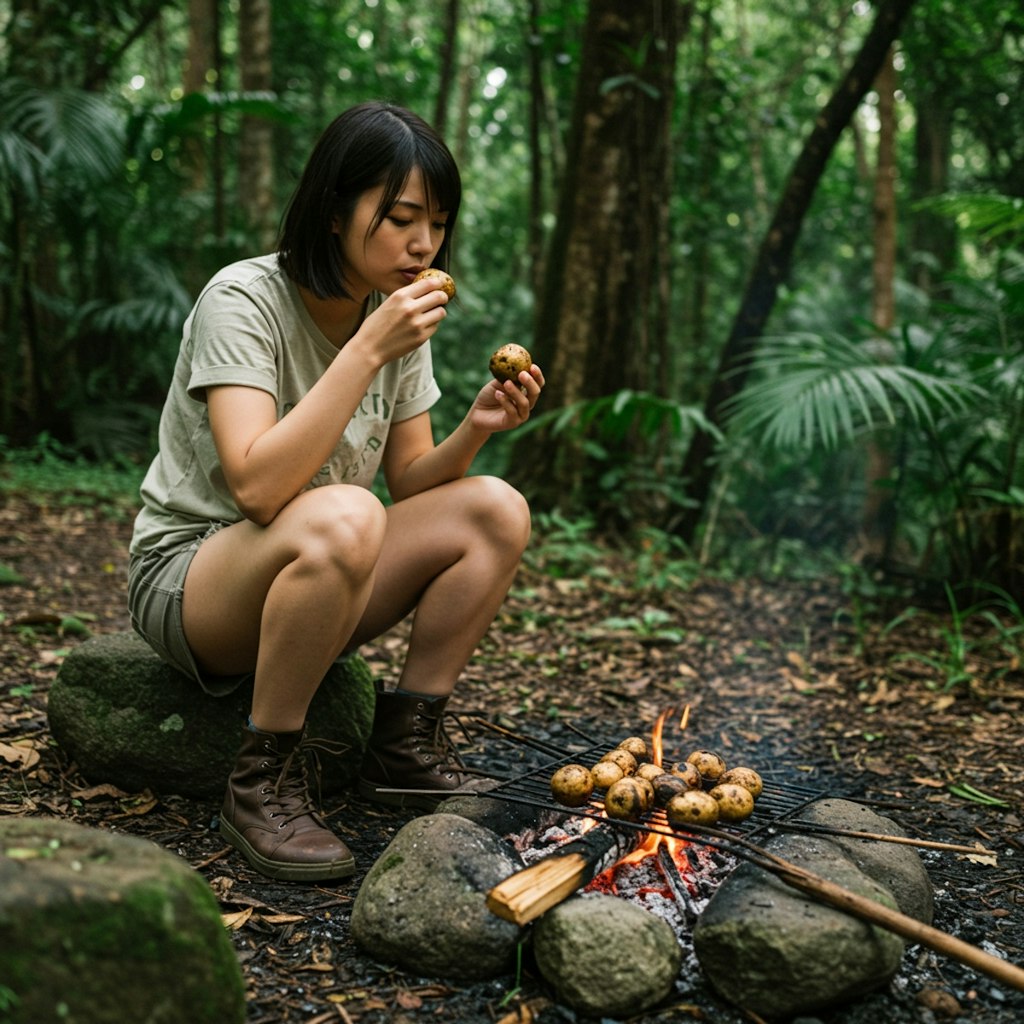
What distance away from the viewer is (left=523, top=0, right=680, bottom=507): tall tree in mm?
5535

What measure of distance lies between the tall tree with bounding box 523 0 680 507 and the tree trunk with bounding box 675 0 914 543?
1.66 ft

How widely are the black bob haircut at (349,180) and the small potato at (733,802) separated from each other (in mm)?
1420

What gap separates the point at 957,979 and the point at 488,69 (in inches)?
423

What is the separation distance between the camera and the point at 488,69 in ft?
35.5

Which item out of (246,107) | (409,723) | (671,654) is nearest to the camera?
(409,723)

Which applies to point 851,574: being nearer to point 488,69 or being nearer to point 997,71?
point 997,71

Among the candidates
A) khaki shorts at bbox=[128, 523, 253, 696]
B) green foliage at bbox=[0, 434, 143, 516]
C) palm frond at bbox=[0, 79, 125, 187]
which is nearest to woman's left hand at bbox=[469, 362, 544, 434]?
khaki shorts at bbox=[128, 523, 253, 696]

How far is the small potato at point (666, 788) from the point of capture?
6.76ft

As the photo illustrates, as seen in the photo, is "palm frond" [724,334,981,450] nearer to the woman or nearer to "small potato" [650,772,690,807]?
the woman

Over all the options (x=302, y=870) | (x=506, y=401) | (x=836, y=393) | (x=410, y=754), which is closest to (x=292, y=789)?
(x=302, y=870)

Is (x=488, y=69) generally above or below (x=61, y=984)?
above

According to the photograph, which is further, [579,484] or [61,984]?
[579,484]

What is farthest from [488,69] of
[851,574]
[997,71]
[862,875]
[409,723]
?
[862,875]

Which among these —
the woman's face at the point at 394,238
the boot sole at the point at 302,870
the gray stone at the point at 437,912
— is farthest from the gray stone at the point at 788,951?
the woman's face at the point at 394,238
